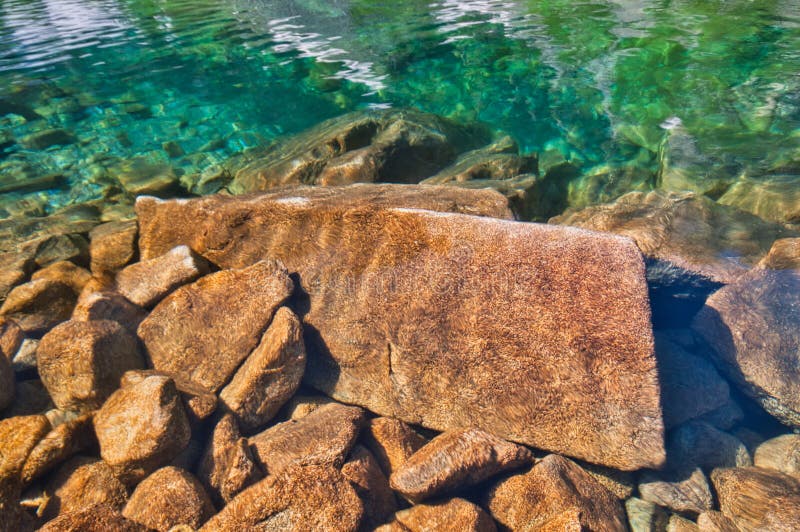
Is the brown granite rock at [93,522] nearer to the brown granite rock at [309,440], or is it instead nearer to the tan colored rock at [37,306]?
the brown granite rock at [309,440]

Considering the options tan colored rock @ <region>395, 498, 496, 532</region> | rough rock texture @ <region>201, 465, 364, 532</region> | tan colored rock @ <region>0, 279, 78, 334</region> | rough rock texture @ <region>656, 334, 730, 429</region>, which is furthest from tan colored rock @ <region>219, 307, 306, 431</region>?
rough rock texture @ <region>656, 334, 730, 429</region>

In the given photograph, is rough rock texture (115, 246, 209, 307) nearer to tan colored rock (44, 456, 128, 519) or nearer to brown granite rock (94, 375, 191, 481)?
brown granite rock (94, 375, 191, 481)

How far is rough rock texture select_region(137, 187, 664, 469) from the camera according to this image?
3.13 m

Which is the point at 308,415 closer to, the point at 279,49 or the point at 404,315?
the point at 404,315

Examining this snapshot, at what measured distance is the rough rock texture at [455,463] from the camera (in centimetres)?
291

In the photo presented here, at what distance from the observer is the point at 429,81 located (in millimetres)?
9180

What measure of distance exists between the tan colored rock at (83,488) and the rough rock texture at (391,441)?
4.57 ft

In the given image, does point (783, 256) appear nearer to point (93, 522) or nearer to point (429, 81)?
point (93, 522)

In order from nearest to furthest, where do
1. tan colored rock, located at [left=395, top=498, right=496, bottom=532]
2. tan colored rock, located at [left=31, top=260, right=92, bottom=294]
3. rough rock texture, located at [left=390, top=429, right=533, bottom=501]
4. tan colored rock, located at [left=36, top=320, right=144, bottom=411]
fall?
tan colored rock, located at [left=395, top=498, right=496, bottom=532]
rough rock texture, located at [left=390, top=429, right=533, bottom=501]
tan colored rock, located at [left=36, top=320, right=144, bottom=411]
tan colored rock, located at [left=31, top=260, right=92, bottom=294]

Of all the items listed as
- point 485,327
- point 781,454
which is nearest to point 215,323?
point 485,327

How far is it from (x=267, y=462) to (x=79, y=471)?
103 centimetres

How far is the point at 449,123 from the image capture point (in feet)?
23.0

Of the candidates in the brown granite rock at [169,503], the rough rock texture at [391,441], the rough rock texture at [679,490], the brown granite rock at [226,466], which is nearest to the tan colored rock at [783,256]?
the rough rock texture at [679,490]

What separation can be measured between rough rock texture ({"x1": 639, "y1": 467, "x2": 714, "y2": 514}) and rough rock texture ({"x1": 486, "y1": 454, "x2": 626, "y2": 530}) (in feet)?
0.76
